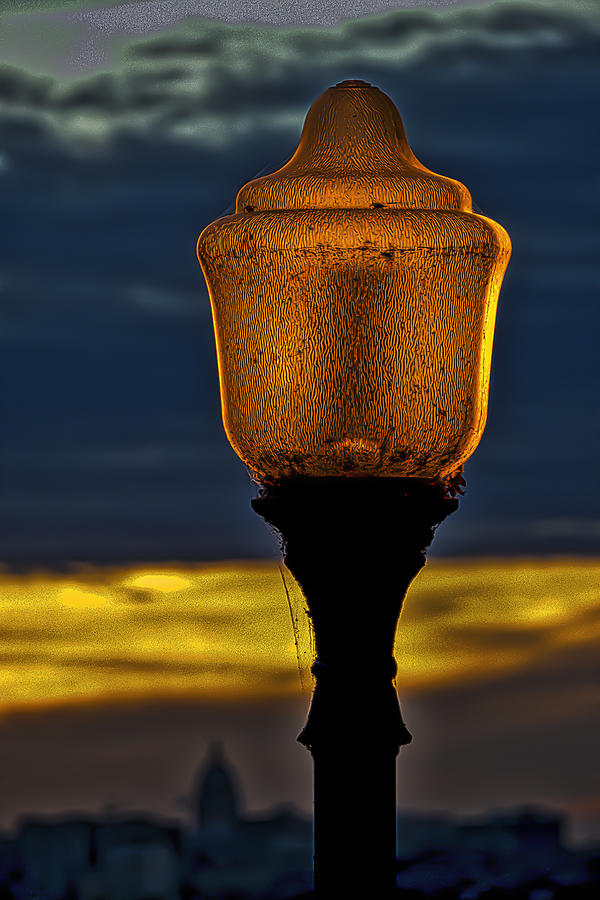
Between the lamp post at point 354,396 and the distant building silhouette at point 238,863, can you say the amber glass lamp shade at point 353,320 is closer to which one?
the lamp post at point 354,396

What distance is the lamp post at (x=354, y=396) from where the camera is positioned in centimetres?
382

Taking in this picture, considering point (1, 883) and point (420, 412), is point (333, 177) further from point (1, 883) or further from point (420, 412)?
point (1, 883)

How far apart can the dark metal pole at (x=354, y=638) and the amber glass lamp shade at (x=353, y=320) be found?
0.08 meters

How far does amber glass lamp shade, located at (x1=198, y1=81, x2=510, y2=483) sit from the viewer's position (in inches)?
150

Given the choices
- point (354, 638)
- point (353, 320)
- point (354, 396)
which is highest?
point (353, 320)

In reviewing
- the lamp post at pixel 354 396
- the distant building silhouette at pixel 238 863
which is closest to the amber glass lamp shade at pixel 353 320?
the lamp post at pixel 354 396

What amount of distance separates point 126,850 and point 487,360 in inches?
559

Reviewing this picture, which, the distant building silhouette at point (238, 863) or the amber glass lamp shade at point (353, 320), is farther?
the distant building silhouette at point (238, 863)

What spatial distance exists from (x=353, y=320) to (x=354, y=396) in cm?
20

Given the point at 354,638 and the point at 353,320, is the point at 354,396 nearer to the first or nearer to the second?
the point at 353,320

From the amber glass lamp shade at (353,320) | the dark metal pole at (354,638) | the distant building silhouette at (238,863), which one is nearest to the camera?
the amber glass lamp shade at (353,320)

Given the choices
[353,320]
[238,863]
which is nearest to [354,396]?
[353,320]

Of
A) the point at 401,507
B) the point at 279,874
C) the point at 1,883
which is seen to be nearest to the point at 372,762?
the point at 401,507

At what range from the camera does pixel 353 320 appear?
381 cm
